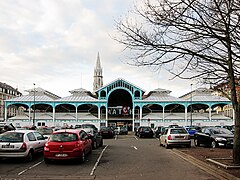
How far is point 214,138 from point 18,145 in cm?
1349

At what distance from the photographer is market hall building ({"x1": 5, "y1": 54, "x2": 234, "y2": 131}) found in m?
73.0

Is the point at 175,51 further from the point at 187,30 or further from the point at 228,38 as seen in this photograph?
the point at 228,38

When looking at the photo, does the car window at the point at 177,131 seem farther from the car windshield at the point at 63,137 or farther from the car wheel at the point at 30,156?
the car wheel at the point at 30,156

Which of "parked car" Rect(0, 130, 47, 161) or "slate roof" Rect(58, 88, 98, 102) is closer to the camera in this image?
"parked car" Rect(0, 130, 47, 161)

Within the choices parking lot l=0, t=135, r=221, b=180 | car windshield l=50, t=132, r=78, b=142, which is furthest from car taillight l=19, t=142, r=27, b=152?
car windshield l=50, t=132, r=78, b=142

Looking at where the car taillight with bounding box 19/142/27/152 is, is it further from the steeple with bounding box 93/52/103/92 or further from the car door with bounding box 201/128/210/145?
the steeple with bounding box 93/52/103/92

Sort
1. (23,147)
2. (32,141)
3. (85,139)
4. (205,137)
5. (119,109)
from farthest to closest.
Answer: (119,109) < (205,137) < (85,139) < (32,141) < (23,147)

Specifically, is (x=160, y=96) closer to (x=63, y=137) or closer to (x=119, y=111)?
(x=119, y=111)

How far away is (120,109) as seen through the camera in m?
76.7

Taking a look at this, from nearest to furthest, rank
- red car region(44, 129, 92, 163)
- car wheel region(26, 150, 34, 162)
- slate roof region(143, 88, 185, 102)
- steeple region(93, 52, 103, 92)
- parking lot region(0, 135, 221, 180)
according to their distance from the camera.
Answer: parking lot region(0, 135, 221, 180), red car region(44, 129, 92, 163), car wheel region(26, 150, 34, 162), slate roof region(143, 88, 185, 102), steeple region(93, 52, 103, 92)

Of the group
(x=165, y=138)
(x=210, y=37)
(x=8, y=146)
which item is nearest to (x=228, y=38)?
(x=210, y=37)

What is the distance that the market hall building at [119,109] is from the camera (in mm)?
73000

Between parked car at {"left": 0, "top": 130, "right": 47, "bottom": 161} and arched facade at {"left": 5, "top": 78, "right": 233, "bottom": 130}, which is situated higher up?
arched facade at {"left": 5, "top": 78, "right": 233, "bottom": 130}

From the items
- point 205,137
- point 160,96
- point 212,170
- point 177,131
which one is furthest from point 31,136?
point 160,96
